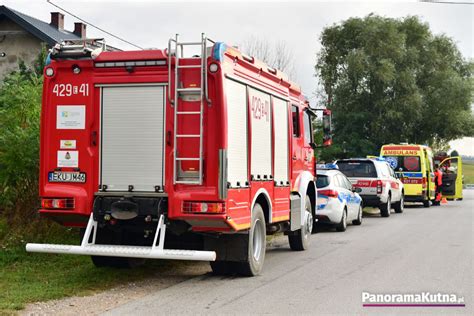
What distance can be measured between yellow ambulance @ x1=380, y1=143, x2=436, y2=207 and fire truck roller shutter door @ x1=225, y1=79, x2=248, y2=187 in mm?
19254

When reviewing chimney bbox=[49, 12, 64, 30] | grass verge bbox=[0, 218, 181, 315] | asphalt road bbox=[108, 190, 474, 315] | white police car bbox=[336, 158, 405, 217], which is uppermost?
chimney bbox=[49, 12, 64, 30]

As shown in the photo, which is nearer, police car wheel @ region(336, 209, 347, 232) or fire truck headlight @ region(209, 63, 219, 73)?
fire truck headlight @ region(209, 63, 219, 73)

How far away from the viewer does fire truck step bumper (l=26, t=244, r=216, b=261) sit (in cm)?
839

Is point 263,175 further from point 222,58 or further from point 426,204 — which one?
point 426,204

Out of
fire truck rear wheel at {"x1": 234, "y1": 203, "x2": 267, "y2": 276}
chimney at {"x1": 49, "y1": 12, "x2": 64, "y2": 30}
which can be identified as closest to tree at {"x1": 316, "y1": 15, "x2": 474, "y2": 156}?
chimney at {"x1": 49, "y1": 12, "x2": 64, "y2": 30}

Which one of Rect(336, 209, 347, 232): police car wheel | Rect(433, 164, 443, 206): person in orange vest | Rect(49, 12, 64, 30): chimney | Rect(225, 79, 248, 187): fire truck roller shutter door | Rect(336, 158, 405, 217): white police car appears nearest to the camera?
Rect(225, 79, 248, 187): fire truck roller shutter door

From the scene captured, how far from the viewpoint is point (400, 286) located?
918 centimetres

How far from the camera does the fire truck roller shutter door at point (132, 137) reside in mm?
9008

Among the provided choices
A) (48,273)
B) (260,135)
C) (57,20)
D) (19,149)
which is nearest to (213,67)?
(260,135)

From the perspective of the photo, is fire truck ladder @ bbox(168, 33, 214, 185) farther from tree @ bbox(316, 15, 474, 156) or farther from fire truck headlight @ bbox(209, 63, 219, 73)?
tree @ bbox(316, 15, 474, 156)

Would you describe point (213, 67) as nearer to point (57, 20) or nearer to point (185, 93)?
point (185, 93)

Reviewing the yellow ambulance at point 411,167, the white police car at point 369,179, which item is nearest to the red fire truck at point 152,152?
the white police car at point 369,179

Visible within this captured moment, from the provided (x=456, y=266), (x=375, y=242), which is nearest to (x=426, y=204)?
(x=375, y=242)

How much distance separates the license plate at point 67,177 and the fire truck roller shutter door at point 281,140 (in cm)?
322
